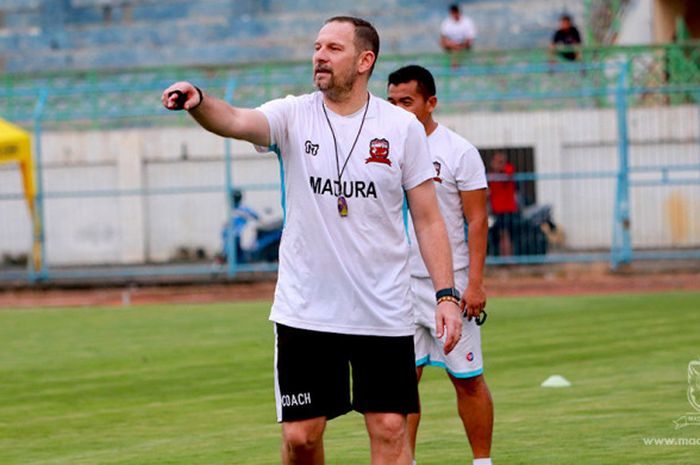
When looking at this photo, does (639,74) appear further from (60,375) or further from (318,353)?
(318,353)

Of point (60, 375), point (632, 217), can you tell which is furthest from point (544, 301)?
point (60, 375)

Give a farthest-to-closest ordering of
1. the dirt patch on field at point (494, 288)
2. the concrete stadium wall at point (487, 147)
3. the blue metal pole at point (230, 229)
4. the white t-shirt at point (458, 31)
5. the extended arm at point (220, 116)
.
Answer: the white t-shirt at point (458, 31) < the concrete stadium wall at point (487, 147) < the blue metal pole at point (230, 229) < the dirt patch on field at point (494, 288) < the extended arm at point (220, 116)

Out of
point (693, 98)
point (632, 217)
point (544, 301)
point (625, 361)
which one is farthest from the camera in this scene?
point (693, 98)

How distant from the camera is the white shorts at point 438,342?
306 inches

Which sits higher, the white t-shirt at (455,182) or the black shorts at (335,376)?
the white t-shirt at (455,182)

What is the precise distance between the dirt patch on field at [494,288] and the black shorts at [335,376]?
16.5 m

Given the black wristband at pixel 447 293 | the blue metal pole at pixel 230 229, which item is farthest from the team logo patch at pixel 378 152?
the blue metal pole at pixel 230 229

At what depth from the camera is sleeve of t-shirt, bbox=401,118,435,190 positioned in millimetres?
6285

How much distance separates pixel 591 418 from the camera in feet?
32.1

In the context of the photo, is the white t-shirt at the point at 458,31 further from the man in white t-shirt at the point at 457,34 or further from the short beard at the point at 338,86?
the short beard at the point at 338,86

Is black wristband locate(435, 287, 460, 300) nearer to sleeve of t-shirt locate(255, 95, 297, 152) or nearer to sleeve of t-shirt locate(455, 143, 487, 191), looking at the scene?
sleeve of t-shirt locate(255, 95, 297, 152)

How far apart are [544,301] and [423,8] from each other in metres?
15.6

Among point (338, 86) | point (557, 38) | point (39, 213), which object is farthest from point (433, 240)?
point (557, 38)

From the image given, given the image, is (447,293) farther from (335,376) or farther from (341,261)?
(335,376)
